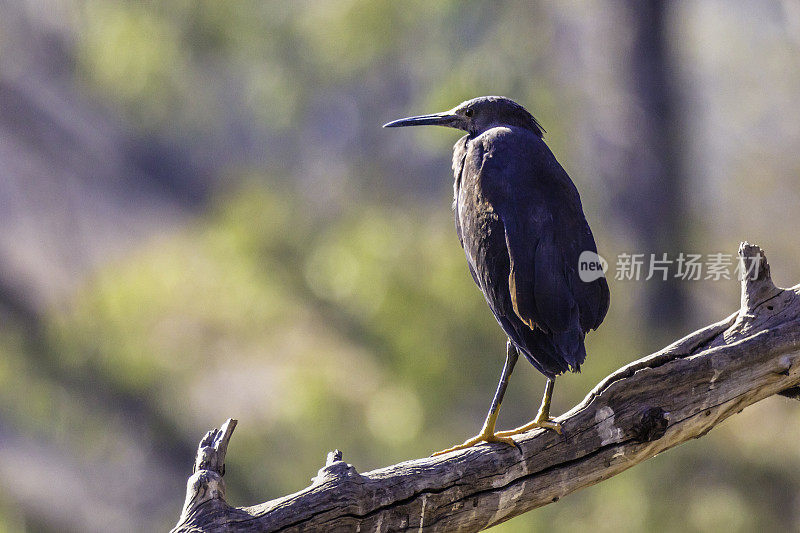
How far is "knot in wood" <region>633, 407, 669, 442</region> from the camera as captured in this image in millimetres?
2125

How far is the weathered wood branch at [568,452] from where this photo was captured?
1895 mm

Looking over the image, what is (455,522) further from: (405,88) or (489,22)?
(405,88)

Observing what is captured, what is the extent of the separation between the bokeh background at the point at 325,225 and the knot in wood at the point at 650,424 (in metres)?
3.00

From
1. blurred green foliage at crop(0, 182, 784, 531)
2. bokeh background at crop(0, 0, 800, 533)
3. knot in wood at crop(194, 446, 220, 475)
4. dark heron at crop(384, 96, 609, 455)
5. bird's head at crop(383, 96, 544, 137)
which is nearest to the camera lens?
knot in wood at crop(194, 446, 220, 475)

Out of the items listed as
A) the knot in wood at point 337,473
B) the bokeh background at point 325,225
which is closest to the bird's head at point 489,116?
the knot in wood at point 337,473

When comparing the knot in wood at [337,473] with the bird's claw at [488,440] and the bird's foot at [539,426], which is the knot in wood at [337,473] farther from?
the bird's foot at [539,426]

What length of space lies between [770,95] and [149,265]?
4.68 m

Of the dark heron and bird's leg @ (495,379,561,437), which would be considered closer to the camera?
the dark heron

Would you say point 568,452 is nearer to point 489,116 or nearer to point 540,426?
point 540,426

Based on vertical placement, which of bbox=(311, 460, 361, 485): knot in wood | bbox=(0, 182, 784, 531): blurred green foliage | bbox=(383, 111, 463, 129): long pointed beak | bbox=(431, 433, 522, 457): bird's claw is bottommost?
bbox=(311, 460, 361, 485): knot in wood

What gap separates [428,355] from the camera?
211 inches

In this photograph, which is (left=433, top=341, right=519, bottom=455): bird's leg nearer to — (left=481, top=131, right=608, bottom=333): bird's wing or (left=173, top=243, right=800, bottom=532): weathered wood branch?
(left=173, top=243, right=800, bottom=532): weathered wood branch

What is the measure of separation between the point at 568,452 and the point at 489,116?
0.90 metres

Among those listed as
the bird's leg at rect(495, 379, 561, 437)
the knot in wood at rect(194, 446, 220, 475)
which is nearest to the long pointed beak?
the bird's leg at rect(495, 379, 561, 437)
